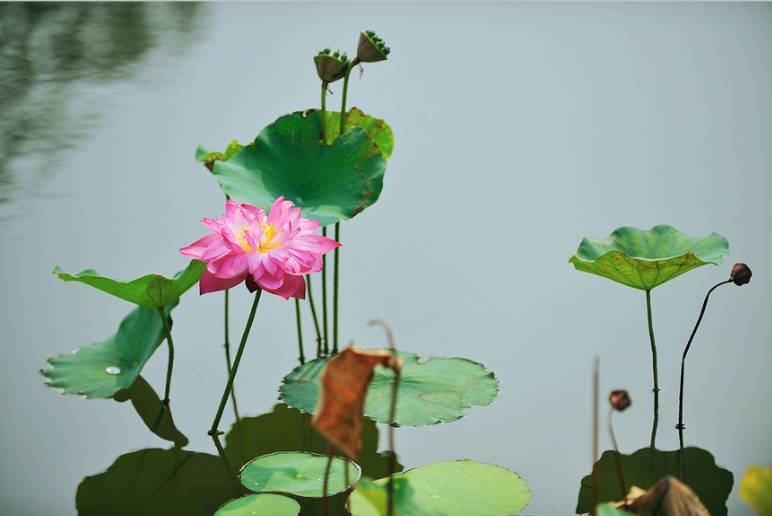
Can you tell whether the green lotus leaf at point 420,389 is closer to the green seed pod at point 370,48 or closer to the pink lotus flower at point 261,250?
the pink lotus flower at point 261,250

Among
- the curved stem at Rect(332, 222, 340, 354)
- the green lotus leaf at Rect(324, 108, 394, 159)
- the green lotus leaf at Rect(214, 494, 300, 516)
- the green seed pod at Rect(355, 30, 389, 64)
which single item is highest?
the green seed pod at Rect(355, 30, 389, 64)

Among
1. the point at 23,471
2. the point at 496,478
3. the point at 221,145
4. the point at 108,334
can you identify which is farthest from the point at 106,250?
the point at 496,478

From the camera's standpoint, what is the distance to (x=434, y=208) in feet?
7.79

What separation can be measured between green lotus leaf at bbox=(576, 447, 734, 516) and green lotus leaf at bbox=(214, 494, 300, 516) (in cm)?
41

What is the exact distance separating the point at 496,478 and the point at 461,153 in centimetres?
139

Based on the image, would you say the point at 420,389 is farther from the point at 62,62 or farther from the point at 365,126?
the point at 62,62

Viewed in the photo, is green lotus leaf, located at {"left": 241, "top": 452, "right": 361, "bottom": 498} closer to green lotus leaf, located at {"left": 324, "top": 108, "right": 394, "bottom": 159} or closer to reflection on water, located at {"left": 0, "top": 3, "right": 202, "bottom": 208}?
green lotus leaf, located at {"left": 324, "top": 108, "right": 394, "bottom": 159}

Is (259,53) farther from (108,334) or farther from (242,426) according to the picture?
(242,426)

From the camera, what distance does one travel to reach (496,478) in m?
1.40

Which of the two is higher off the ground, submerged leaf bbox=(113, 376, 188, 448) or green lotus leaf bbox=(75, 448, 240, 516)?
submerged leaf bbox=(113, 376, 188, 448)

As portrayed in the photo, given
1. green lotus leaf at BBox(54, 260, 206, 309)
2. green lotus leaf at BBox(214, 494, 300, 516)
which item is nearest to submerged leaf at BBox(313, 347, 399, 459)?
green lotus leaf at BBox(214, 494, 300, 516)

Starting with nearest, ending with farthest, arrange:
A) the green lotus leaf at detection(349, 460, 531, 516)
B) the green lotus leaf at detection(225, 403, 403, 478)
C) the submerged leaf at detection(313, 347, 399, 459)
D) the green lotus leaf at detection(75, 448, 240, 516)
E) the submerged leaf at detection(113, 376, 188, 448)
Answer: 1. the submerged leaf at detection(313, 347, 399, 459)
2. the green lotus leaf at detection(349, 460, 531, 516)
3. the green lotus leaf at detection(75, 448, 240, 516)
4. the green lotus leaf at detection(225, 403, 403, 478)
5. the submerged leaf at detection(113, 376, 188, 448)

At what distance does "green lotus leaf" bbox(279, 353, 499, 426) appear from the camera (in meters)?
1.57

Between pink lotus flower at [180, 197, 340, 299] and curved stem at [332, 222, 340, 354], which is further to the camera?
curved stem at [332, 222, 340, 354]
